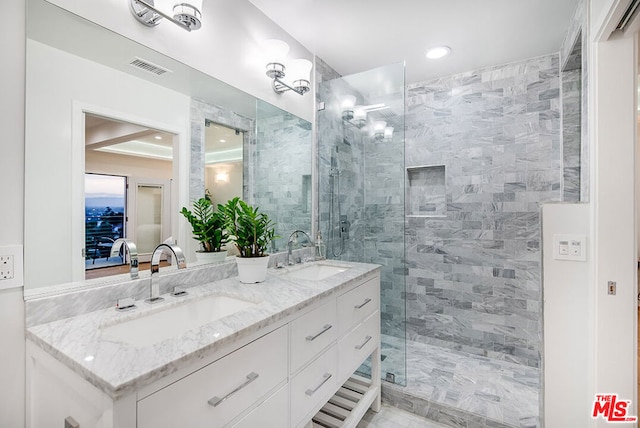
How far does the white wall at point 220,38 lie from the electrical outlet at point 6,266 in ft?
2.96

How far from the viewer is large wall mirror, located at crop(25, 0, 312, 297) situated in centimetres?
107

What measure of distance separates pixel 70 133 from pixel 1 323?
0.67 metres

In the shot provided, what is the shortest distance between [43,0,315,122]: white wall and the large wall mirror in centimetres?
5

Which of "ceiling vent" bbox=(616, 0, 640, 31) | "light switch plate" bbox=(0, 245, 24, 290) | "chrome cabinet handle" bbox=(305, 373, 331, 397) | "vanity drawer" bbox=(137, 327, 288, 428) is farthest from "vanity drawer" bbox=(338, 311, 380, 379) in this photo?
"ceiling vent" bbox=(616, 0, 640, 31)

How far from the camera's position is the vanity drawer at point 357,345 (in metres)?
1.64

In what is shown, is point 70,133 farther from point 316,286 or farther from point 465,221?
point 465,221

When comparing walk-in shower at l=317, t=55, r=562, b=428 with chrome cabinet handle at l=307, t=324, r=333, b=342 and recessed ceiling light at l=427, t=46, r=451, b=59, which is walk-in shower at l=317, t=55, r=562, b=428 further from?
chrome cabinet handle at l=307, t=324, r=333, b=342

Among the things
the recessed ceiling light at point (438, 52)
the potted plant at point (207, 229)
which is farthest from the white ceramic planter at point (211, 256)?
the recessed ceiling light at point (438, 52)

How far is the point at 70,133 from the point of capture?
1134 mm

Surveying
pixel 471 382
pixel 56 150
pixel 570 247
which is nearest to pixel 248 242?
pixel 56 150

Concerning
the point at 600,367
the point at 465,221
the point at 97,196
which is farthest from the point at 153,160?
the point at 465,221

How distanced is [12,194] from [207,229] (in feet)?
2.57

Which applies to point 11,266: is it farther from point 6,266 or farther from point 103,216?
point 103,216

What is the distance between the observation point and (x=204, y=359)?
0.88m
